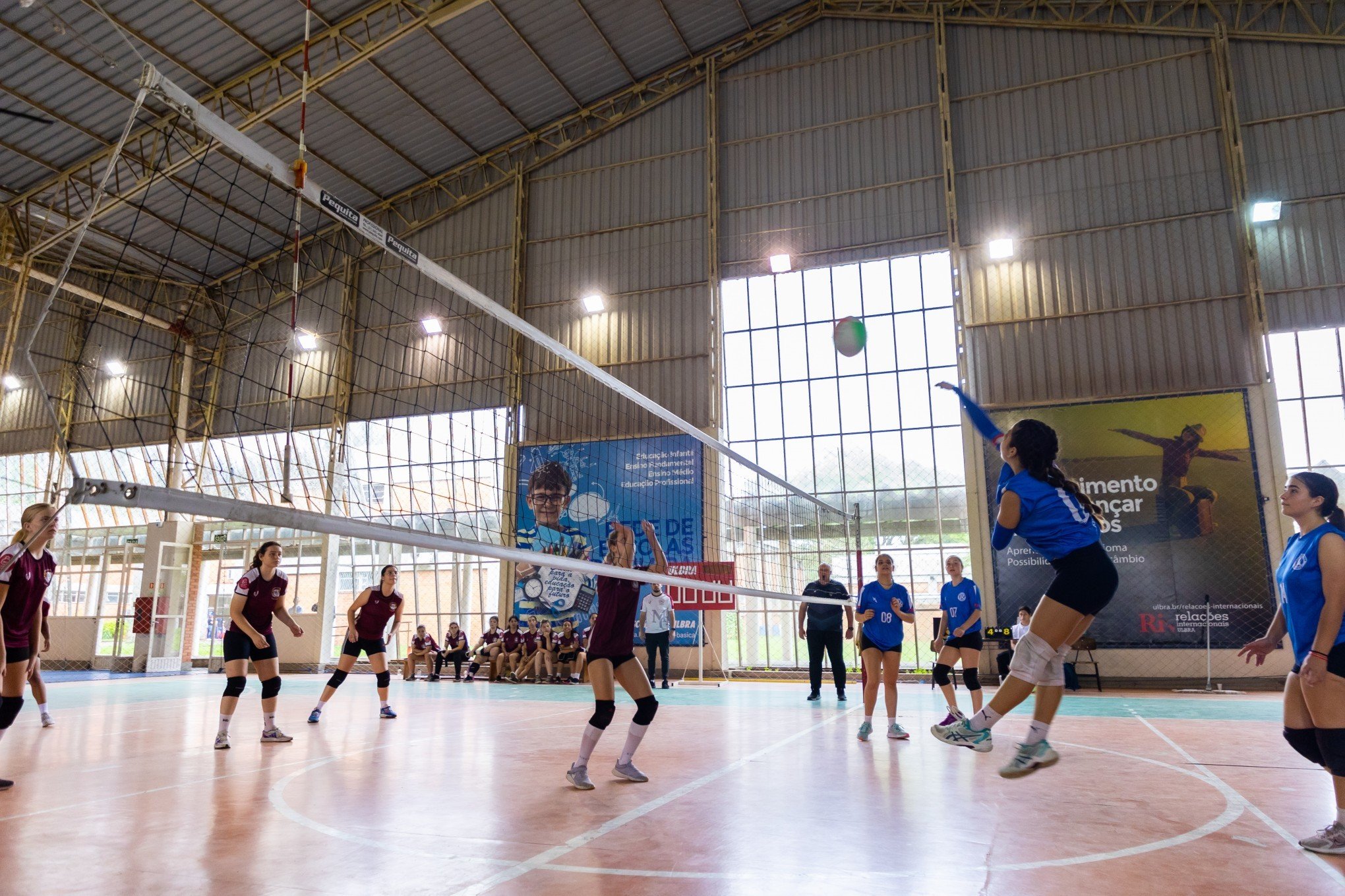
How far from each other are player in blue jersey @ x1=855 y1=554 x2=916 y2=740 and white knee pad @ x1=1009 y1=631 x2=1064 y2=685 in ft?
12.6

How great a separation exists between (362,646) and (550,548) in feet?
30.5

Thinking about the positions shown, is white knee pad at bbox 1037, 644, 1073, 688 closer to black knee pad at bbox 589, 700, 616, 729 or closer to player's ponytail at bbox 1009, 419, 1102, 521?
player's ponytail at bbox 1009, 419, 1102, 521

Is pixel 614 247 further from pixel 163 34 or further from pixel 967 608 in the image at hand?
pixel 967 608

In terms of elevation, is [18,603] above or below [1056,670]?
above

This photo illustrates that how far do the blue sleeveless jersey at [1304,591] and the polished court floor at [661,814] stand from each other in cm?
90

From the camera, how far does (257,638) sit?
724 cm

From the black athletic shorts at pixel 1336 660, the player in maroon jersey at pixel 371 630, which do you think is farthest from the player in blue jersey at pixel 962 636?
the player in maroon jersey at pixel 371 630

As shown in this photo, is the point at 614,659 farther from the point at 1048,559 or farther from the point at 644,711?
the point at 1048,559

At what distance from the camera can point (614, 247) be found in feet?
67.2

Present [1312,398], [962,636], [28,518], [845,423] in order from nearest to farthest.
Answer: [28,518] → [962,636] → [1312,398] → [845,423]

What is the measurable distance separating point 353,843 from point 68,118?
737 inches

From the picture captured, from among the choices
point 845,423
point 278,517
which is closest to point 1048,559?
point 278,517

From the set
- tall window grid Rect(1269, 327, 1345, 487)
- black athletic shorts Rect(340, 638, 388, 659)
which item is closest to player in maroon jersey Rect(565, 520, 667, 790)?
black athletic shorts Rect(340, 638, 388, 659)

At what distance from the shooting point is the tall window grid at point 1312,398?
15.0 meters
